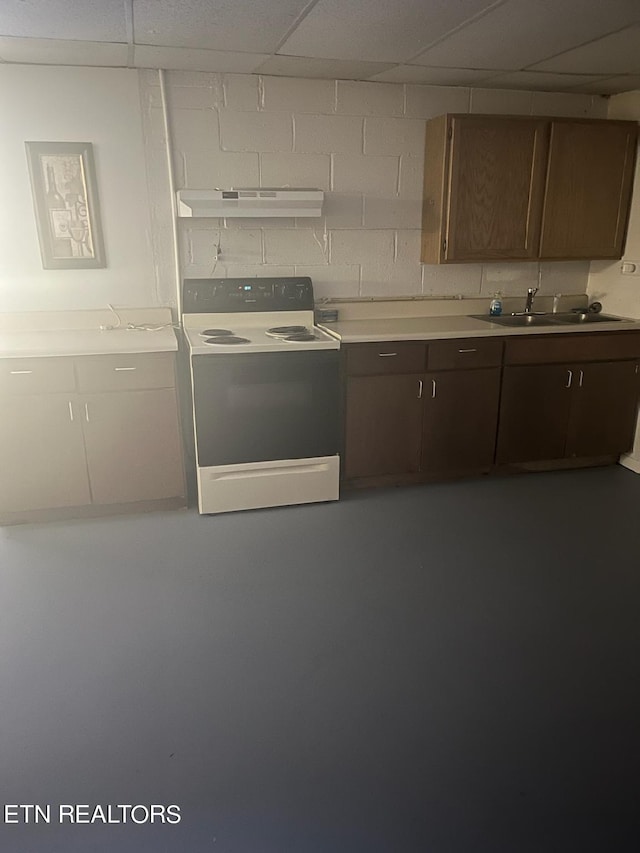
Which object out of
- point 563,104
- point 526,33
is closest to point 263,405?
point 526,33

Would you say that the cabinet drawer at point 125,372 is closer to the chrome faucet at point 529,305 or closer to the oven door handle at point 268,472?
the oven door handle at point 268,472

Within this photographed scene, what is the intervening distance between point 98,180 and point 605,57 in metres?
2.63

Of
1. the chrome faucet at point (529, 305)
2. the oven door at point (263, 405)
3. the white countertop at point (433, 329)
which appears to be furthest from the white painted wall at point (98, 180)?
the chrome faucet at point (529, 305)

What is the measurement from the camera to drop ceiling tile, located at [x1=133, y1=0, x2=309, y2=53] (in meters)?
2.30

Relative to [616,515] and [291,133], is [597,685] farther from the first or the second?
[291,133]

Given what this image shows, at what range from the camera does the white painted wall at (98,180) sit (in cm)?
327

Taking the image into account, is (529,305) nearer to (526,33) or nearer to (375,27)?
(526,33)

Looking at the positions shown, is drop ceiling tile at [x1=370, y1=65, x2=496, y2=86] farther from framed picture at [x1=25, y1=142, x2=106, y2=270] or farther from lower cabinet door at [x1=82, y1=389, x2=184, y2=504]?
lower cabinet door at [x1=82, y1=389, x2=184, y2=504]

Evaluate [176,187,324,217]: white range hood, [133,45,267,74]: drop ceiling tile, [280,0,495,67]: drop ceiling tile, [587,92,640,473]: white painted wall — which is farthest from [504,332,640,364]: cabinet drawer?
[133,45,267,74]: drop ceiling tile

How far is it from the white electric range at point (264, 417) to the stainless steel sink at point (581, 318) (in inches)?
62.4

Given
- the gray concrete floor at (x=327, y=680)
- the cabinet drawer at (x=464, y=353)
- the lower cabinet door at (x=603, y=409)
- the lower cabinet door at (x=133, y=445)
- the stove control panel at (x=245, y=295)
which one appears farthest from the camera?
the lower cabinet door at (x=603, y=409)

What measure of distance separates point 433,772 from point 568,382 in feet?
8.58

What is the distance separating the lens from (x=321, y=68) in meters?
3.31

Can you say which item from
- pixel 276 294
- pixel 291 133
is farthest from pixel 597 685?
pixel 291 133
